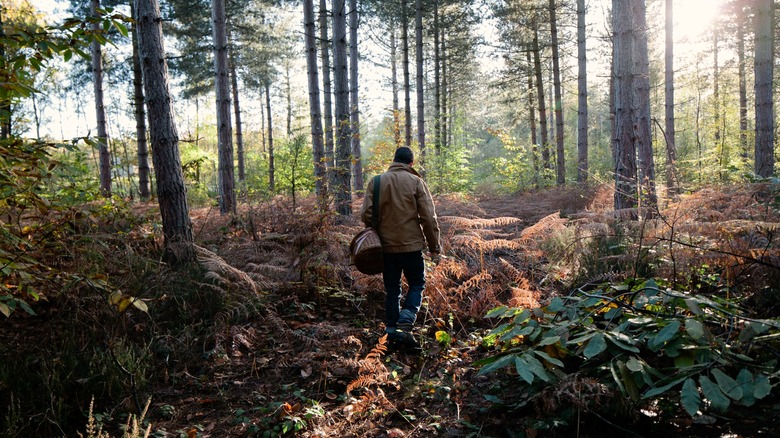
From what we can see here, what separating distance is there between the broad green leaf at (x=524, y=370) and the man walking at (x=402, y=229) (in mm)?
2209

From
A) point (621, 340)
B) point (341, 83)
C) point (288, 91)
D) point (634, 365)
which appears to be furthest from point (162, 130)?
point (288, 91)

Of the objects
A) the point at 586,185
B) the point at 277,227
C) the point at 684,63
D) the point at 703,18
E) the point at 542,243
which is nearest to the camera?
the point at 542,243

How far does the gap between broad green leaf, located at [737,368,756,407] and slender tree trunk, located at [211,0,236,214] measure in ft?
35.0

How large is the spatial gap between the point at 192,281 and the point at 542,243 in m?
5.24

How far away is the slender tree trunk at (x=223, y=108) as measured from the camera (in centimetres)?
1132

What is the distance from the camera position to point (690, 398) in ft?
7.14

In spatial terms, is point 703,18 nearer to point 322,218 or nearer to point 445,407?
point 322,218

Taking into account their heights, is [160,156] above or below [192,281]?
above

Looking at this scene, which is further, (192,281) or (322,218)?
(322,218)

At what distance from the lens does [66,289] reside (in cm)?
449

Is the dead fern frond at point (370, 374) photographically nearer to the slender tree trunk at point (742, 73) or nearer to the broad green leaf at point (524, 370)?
the broad green leaf at point (524, 370)

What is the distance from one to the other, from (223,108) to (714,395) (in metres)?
11.7

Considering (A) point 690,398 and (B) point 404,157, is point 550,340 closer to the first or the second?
(A) point 690,398

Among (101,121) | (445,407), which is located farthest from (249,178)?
(445,407)
